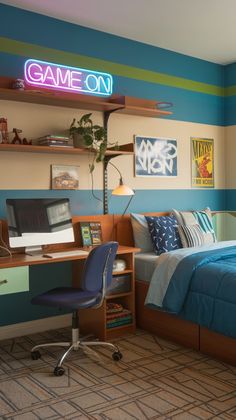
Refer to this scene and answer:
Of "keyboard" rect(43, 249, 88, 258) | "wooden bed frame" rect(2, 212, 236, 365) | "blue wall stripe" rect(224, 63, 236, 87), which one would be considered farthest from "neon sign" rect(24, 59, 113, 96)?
"blue wall stripe" rect(224, 63, 236, 87)

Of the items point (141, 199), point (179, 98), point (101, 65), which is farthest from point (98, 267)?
point (179, 98)

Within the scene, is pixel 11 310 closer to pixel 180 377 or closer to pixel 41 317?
pixel 41 317

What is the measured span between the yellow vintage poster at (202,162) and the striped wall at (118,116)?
3.3 inches

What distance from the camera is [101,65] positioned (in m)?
4.14

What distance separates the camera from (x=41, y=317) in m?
3.82

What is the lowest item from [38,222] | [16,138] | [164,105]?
[38,222]

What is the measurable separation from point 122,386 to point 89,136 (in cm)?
206

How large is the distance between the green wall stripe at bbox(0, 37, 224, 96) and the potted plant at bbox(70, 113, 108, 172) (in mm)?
585

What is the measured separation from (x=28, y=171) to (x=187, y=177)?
79.7 inches

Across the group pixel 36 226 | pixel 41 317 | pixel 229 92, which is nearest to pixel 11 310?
pixel 41 317

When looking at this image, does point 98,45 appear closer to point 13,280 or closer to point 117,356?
point 13,280

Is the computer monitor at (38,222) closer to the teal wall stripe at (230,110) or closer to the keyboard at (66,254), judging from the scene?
the keyboard at (66,254)

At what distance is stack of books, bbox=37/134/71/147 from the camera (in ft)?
11.6

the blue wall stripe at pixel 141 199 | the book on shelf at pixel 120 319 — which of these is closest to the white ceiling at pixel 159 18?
the blue wall stripe at pixel 141 199
